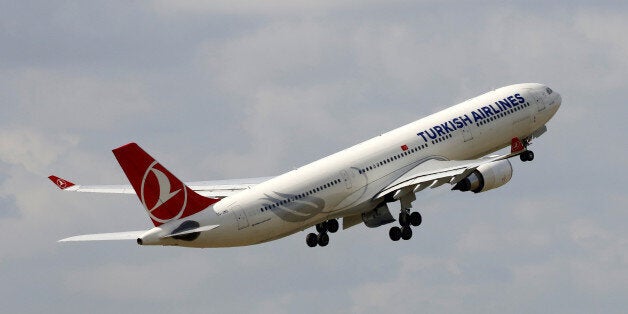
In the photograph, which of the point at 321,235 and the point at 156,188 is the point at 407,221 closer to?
the point at 321,235

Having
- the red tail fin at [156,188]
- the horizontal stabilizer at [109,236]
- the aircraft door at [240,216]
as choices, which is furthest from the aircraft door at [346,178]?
the horizontal stabilizer at [109,236]

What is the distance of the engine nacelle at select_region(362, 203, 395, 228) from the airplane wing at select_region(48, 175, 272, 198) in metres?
7.51

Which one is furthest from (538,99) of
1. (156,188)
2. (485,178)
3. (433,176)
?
(156,188)

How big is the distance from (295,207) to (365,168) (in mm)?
5875

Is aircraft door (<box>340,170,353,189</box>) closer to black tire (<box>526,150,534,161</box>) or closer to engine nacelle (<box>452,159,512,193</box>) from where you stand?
engine nacelle (<box>452,159,512,193</box>)

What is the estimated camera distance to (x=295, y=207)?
306 feet

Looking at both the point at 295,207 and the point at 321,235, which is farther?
the point at 321,235

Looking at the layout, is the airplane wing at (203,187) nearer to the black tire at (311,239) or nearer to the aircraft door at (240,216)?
the black tire at (311,239)

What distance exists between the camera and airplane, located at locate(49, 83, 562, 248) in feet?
293

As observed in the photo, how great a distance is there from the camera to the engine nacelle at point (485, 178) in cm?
9788

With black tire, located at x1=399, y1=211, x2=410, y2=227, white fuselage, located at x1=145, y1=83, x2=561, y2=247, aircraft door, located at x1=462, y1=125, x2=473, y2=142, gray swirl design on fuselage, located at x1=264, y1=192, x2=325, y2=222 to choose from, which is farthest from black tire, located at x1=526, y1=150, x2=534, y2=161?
gray swirl design on fuselage, located at x1=264, y1=192, x2=325, y2=222

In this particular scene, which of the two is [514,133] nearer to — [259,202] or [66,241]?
[259,202]

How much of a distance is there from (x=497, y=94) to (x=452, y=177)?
10.5 m

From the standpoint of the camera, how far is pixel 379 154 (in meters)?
98.1
